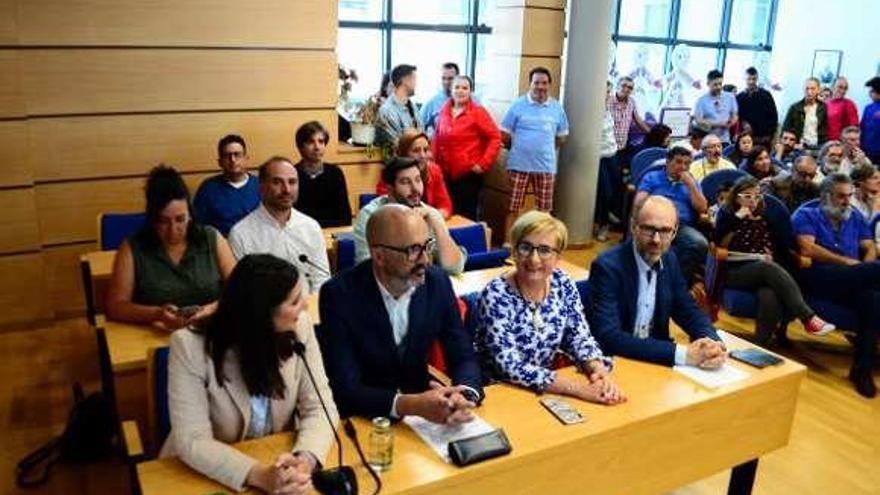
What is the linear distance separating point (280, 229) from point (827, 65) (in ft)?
32.8

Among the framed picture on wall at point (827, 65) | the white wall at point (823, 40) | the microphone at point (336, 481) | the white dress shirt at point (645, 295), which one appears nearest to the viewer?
the microphone at point (336, 481)

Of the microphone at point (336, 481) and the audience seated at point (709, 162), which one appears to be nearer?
the microphone at point (336, 481)

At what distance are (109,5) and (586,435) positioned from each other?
4.22m

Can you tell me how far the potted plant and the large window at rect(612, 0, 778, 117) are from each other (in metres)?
4.38

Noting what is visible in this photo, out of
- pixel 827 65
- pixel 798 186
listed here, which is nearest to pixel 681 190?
pixel 798 186

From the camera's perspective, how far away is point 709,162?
20.8 ft

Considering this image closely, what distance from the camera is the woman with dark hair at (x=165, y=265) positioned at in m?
3.12

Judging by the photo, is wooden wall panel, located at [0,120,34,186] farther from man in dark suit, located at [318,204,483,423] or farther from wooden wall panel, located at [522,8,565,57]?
wooden wall panel, located at [522,8,565,57]

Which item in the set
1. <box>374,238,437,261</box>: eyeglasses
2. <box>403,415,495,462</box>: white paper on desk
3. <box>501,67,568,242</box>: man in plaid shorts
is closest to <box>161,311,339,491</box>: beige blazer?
<box>403,415,495,462</box>: white paper on desk

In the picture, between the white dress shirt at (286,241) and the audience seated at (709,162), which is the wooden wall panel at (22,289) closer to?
the white dress shirt at (286,241)

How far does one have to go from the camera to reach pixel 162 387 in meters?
2.29

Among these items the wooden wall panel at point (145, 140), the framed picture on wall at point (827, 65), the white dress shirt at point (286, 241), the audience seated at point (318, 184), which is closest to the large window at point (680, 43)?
the framed picture on wall at point (827, 65)

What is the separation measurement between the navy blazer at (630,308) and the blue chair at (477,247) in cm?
110

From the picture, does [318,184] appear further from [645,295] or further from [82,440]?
[645,295]
